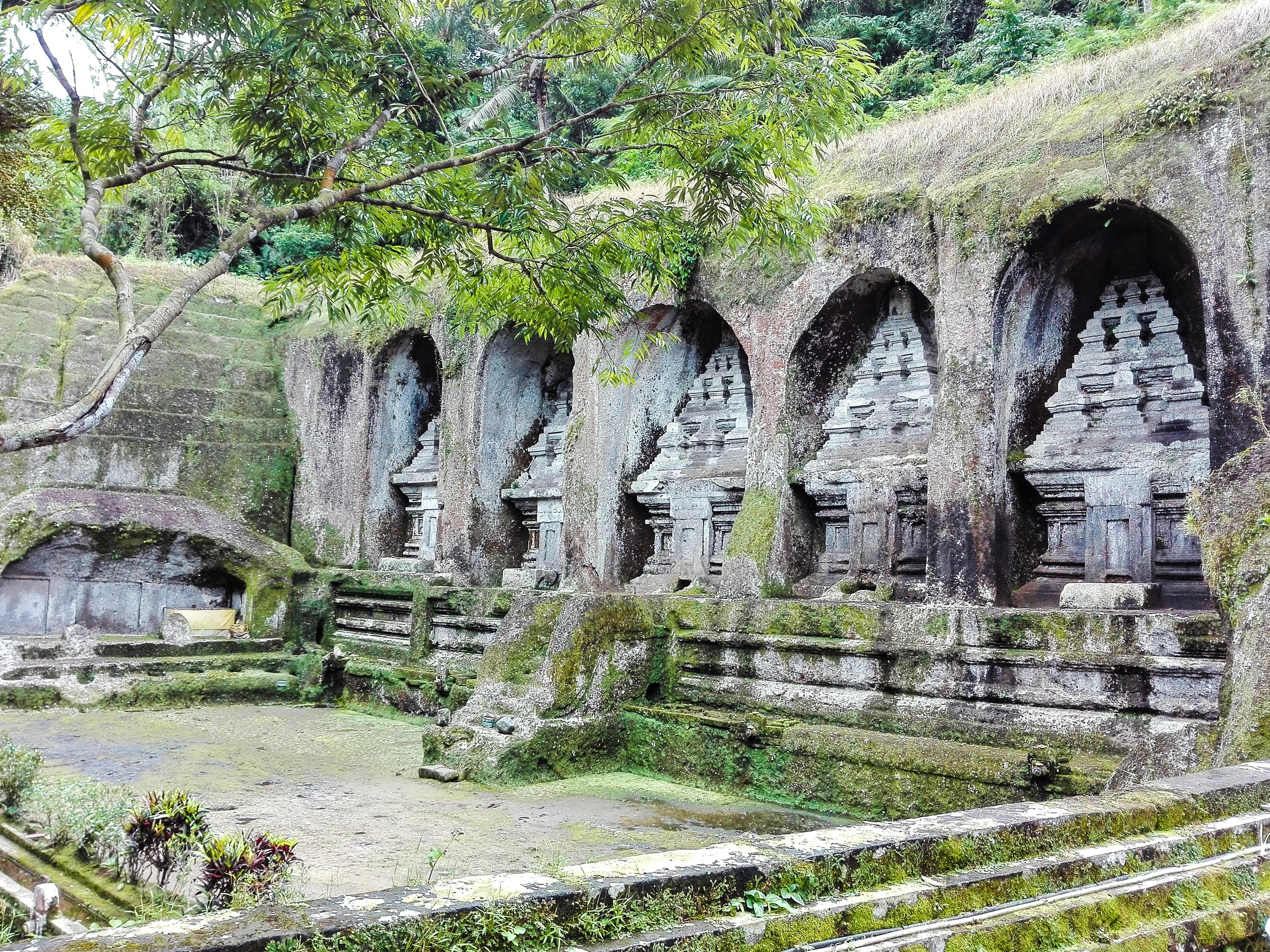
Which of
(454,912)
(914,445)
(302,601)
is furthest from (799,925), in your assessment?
(302,601)

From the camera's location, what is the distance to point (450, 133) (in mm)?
7285

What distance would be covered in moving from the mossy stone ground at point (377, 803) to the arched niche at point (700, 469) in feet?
10.0

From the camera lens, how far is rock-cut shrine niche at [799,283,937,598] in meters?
9.13

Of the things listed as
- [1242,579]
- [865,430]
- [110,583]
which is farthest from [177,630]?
[1242,579]

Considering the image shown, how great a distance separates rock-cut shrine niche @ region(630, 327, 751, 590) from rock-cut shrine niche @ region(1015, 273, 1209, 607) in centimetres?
320

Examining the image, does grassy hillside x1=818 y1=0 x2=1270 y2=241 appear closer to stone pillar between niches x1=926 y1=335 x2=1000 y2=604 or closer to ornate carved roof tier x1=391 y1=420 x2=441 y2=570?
stone pillar between niches x1=926 y1=335 x2=1000 y2=604

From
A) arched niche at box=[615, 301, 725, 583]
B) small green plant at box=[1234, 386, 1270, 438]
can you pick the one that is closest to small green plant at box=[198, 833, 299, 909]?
small green plant at box=[1234, 386, 1270, 438]

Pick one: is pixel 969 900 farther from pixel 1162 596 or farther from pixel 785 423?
pixel 785 423

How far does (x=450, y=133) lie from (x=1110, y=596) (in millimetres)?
5597

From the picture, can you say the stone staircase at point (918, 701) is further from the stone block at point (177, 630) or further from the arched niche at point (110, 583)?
the arched niche at point (110, 583)

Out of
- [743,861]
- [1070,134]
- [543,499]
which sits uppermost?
[1070,134]

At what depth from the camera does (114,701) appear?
11.6 meters

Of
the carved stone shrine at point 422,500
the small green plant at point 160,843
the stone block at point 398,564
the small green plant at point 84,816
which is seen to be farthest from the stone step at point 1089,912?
the stone block at point 398,564

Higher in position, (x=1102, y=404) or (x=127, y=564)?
(x=1102, y=404)
